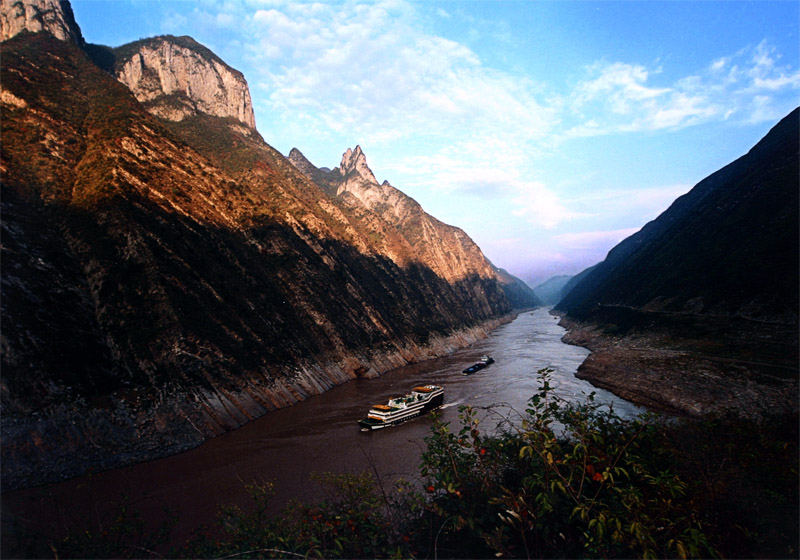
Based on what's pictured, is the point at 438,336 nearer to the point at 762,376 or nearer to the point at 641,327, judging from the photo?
the point at 641,327

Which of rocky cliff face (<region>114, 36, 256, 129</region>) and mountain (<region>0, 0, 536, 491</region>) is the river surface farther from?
rocky cliff face (<region>114, 36, 256, 129</region>)

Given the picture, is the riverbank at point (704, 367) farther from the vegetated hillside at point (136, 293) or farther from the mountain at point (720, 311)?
the vegetated hillside at point (136, 293)

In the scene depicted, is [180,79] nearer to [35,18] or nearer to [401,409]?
[35,18]

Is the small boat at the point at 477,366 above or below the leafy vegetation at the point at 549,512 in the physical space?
below

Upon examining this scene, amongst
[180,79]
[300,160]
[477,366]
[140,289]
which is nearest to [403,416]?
[477,366]

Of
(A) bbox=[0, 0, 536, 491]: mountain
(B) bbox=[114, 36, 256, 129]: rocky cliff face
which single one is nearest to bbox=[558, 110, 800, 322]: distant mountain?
(A) bbox=[0, 0, 536, 491]: mountain

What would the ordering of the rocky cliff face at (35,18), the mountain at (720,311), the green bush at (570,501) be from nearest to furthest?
1. the green bush at (570,501)
2. the mountain at (720,311)
3. the rocky cliff face at (35,18)

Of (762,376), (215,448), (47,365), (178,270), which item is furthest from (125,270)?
(762,376)

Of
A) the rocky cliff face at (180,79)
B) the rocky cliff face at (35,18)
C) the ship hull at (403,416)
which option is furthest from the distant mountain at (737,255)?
the rocky cliff face at (35,18)
